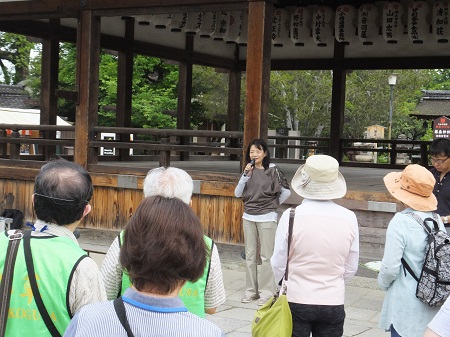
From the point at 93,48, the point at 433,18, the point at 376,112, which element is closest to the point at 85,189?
the point at 93,48

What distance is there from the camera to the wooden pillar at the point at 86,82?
998 centimetres

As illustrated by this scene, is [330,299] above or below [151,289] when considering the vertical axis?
below

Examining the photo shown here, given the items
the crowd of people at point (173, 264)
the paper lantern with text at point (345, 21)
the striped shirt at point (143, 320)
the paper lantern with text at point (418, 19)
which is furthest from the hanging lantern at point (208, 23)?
the striped shirt at point (143, 320)

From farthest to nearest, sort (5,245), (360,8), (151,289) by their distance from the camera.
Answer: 1. (360,8)
2. (5,245)
3. (151,289)

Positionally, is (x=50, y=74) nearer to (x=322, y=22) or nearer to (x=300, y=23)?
(x=300, y=23)

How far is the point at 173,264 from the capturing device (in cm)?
192

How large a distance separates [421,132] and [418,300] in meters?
36.4

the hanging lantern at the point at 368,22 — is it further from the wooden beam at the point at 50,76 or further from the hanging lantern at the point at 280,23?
the wooden beam at the point at 50,76

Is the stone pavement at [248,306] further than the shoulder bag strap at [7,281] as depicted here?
Yes

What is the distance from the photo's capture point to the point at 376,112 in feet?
110

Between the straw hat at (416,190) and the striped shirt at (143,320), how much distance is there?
2.43 metres

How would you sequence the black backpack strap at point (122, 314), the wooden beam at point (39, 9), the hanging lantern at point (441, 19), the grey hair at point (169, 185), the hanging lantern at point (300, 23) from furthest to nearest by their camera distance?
1. the hanging lantern at point (300, 23)
2. the hanging lantern at point (441, 19)
3. the wooden beam at point (39, 9)
4. the grey hair at point (169, 185)
5. the black backpack strap at point (122, 314)

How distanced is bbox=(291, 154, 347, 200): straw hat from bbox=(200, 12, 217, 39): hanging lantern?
866 cm

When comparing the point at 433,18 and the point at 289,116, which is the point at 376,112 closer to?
the point at 289,116
